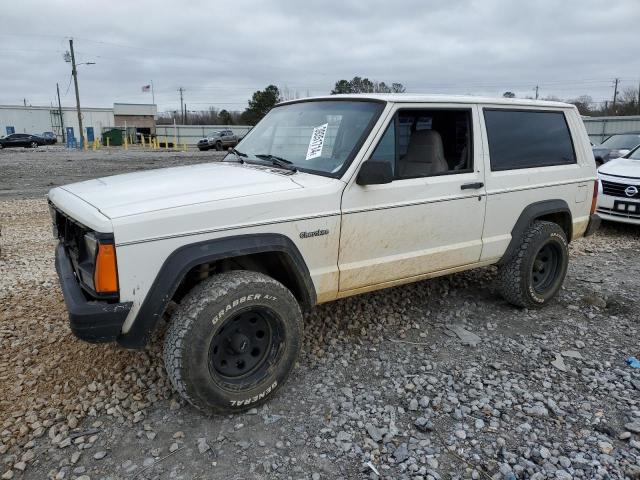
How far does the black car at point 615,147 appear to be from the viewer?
1182cm

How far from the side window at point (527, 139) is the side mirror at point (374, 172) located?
4.39ft

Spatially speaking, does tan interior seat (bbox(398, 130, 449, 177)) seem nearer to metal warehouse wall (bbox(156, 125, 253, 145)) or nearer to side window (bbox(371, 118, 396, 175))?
side window (bbox(371, 118, 396, 175))

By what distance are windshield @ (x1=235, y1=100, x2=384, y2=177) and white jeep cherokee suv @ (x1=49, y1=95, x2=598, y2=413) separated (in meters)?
0.01

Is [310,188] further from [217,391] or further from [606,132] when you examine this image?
[606,132]

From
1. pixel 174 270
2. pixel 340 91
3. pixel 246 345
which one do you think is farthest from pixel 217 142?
pixel 174 270

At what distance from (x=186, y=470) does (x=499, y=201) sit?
309 centimetres

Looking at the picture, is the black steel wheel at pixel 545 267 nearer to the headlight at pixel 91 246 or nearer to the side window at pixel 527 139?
the side window at pixel 527 139

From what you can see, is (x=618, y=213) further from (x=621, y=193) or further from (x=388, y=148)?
(x=388, y=148)

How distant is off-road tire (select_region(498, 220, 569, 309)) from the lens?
4375mm

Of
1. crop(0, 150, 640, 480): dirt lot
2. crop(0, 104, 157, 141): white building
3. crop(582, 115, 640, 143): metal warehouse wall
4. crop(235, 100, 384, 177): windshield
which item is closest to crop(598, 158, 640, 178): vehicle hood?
crop(0, 150, 640, 480): dirt lot

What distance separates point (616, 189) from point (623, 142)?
6.05 meters

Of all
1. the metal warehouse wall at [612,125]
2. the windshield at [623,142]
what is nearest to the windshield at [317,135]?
the windshield at [623,142]

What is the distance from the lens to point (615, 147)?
40.9 ft

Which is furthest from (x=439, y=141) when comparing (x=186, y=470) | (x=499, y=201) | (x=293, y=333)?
(x=186, y=470)
